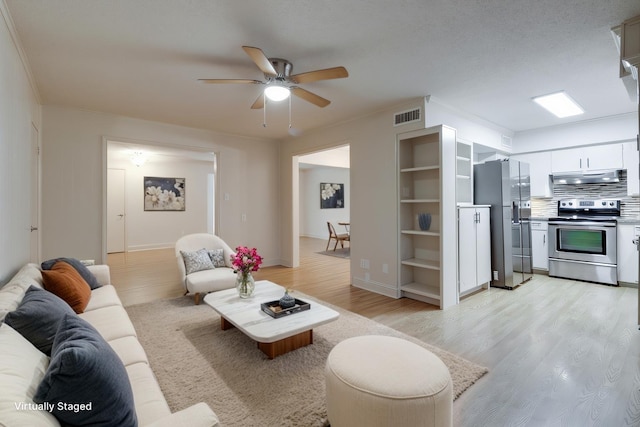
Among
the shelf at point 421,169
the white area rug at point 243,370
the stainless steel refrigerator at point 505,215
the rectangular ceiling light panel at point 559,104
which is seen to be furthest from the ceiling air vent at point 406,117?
the white area rug at point 243,370

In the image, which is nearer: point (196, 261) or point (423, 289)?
point (423, 289)

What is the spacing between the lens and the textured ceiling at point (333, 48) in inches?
80.4

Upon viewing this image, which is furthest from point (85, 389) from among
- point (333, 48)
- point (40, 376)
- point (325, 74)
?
point (333, 48)

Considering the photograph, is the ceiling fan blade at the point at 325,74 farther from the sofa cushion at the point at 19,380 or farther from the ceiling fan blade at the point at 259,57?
the sofa cushion at the point at 19,380

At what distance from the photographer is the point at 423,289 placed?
395 cm

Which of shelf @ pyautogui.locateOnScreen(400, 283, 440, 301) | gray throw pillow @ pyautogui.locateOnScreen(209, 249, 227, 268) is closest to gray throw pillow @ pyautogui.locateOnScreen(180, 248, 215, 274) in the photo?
gray throw pillow @ pyautogui.locateOnScreen(209, 249, 227, 268)

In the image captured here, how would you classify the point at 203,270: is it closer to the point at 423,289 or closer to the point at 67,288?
the point at 67,288

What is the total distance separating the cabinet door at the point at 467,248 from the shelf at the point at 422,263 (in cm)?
34

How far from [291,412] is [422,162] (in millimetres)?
3435

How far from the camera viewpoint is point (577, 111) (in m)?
4.31

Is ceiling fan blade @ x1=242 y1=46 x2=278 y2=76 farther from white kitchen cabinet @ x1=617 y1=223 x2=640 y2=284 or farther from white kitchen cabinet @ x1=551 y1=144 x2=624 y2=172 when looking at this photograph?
white kitchen cabinet @ x1=617 y1=223 x2=640 y2=284

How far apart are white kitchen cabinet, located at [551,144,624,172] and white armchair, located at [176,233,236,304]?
5715 mm

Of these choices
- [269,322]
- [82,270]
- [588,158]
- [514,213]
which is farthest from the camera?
[588,158]

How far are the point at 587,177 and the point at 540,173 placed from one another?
0.65 m
